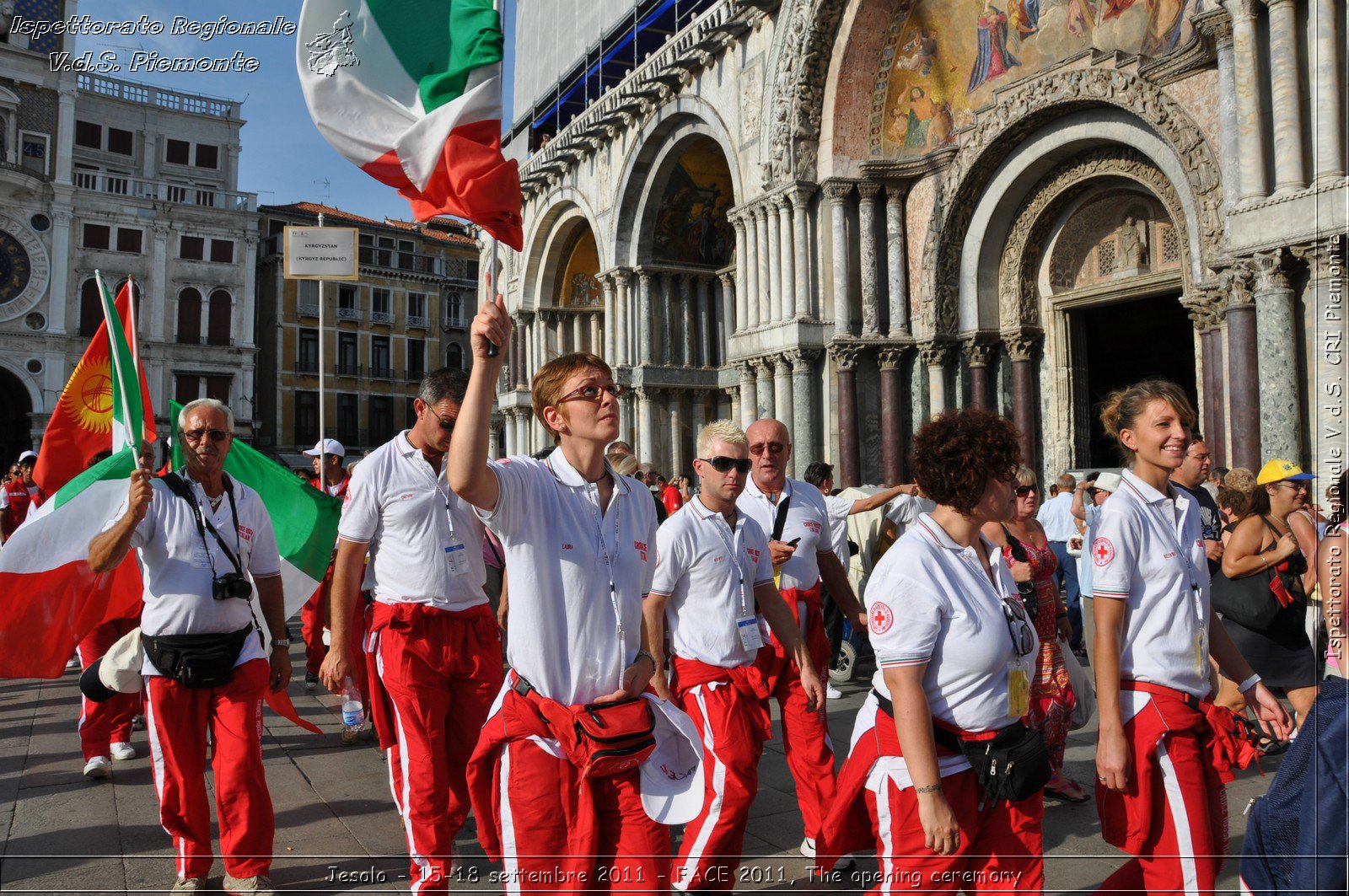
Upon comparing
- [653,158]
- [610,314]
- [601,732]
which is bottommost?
[601,732]

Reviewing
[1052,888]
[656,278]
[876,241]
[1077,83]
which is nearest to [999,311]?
[876,241]

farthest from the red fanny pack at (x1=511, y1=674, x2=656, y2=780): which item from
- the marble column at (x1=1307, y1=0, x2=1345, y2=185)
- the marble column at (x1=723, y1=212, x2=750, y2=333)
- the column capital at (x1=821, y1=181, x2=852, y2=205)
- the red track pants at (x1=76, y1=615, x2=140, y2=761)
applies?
the marble column at (x1=723, y1=212, x2=750, y2=333)

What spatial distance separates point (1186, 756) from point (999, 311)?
450 inches

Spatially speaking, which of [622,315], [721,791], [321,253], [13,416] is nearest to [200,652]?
[721,791]

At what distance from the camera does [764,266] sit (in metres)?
15.6

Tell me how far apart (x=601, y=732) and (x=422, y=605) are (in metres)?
1.81

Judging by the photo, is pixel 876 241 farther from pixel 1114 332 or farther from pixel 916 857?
pixel 916 857

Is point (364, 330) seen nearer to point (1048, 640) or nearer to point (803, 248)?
point (803, 248)

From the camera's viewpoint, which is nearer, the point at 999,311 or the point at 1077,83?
the point at 1077,83

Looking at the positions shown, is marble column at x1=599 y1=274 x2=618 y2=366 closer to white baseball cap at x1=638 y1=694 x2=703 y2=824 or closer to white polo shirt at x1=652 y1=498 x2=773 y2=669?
white polo shirt at x1=652 y1=498 x2=773 y2=669

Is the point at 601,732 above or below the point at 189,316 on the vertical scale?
below

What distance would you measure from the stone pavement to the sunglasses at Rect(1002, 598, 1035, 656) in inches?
67.3

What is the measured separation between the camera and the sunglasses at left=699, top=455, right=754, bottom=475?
4.23m

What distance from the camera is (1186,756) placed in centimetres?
296
